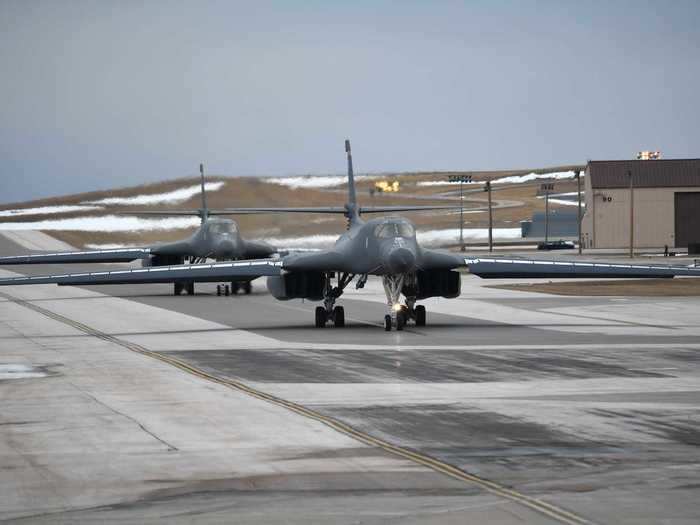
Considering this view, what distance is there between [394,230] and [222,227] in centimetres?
2329

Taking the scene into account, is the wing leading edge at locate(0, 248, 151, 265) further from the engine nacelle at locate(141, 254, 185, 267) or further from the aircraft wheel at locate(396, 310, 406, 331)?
the aircraft wheel at locate(396, 310, 406, 331)

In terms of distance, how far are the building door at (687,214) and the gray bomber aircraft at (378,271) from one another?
85799mm

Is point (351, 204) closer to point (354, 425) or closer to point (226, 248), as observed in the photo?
point (226, 248)

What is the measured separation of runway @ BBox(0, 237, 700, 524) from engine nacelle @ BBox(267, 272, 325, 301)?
3.75 feet

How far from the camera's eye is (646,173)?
11956 cm

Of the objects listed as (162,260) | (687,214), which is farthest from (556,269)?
(687,214)

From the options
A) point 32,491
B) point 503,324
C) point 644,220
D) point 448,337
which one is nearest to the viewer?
point 32,491

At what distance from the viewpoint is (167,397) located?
19516mm

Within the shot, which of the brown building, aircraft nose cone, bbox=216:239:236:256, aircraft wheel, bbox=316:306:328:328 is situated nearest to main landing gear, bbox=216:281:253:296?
aircraft nose cone, bbox=216:239:236:256

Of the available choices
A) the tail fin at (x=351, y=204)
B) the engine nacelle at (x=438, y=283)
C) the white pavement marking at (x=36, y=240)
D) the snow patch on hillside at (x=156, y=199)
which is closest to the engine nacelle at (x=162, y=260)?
the tail fin at (x=351, y=204)

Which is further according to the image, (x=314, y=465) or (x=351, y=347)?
(x=351, y=347)

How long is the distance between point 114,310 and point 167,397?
24.1 metres

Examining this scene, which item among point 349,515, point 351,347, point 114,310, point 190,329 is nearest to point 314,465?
point 349,515

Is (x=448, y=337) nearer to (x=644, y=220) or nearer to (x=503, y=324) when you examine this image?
(x=503, y=324)
